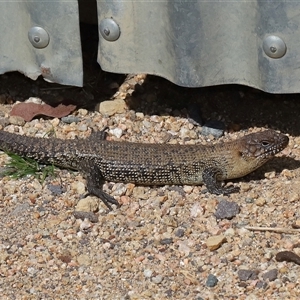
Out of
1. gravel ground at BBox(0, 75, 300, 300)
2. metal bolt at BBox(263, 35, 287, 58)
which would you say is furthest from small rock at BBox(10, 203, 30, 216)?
metal bolt at BBox(263, 35, 287, 58)

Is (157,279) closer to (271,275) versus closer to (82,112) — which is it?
(271,275)

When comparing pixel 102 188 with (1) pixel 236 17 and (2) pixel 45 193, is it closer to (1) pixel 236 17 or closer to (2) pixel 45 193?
(2) pixel 45 193

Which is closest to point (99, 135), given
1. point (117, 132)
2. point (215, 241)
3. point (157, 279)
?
point (117, 132)

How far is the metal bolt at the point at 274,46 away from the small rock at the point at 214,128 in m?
1.19

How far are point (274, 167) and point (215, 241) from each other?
1322 mm

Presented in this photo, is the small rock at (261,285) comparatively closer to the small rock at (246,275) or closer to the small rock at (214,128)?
the small rock at (246,275)

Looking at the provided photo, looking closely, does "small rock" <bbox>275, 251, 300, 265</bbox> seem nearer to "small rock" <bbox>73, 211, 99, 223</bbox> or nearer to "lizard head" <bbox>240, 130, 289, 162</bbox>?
"lizard head" <bbox>240, 130, 289, 162</bbox>

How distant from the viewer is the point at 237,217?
6.00m

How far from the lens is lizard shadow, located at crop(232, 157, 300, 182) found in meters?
6.63

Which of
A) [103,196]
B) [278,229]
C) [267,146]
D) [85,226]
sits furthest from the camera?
[267,146]

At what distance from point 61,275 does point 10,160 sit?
5.45 feet

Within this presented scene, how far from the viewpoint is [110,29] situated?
6461mm

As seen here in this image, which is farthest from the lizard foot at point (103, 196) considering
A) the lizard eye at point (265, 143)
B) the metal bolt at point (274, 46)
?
→ the metal bolt at point (274, 46)

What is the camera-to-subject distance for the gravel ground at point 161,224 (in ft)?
17.5
